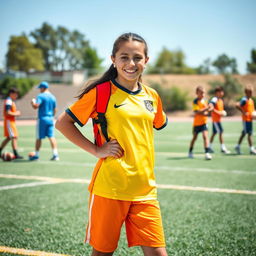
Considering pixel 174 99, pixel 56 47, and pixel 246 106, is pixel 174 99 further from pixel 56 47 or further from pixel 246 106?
pixel 56 47

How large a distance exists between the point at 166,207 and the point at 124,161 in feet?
9.36

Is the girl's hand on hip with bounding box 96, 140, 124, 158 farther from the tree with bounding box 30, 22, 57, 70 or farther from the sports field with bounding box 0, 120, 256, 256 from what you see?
the tree with bounding box 30, 22, 57, 70

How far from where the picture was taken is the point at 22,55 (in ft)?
254

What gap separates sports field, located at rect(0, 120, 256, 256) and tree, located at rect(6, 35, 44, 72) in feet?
238

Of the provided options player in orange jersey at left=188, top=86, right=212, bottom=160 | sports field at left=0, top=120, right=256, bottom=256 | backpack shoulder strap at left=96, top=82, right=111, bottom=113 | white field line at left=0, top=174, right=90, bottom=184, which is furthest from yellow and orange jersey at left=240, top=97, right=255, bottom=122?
backpack shoulder strap at left=96, top=82, right=111, bottom=113

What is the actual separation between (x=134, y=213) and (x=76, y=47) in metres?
122

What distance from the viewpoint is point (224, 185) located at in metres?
6.38

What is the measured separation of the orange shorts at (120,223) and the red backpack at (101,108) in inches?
19.2

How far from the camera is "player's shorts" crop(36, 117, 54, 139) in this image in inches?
384

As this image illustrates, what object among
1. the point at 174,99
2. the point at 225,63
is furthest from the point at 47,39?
the point at 174,99

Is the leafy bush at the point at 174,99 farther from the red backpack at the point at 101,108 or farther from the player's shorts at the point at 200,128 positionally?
the red backpack at the point at 101,108

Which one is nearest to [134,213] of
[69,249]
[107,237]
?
[107,237]

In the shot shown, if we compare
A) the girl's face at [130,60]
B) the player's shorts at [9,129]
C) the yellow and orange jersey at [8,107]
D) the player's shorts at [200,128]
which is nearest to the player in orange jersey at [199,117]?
the player's shorts at [200,128]

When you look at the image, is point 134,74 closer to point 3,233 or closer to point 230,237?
point 230,237
